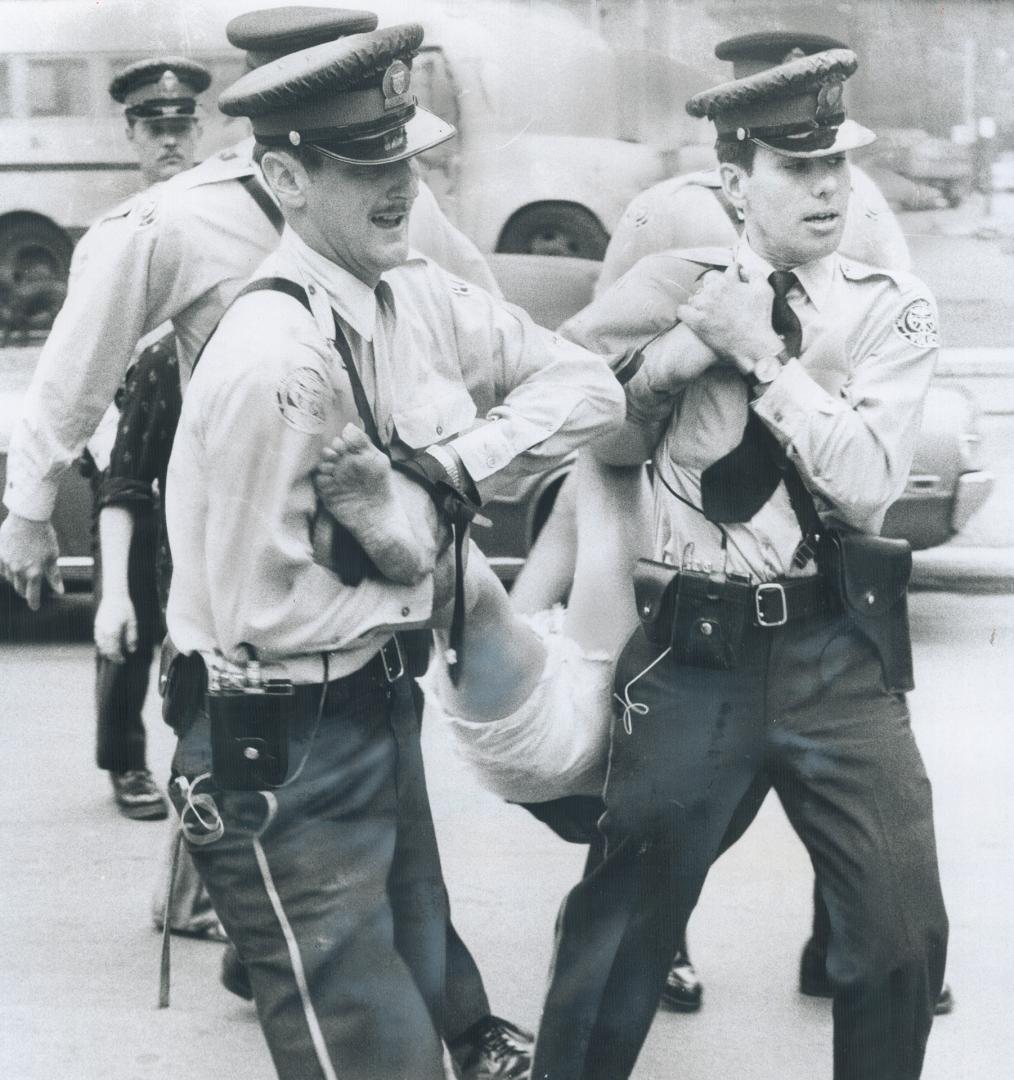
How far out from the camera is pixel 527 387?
9.66 ft

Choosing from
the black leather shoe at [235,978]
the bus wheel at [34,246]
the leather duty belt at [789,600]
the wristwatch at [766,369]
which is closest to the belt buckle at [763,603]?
the leather duty belt at [789,600]

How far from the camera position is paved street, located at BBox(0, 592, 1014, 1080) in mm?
3934

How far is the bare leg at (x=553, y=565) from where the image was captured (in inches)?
164

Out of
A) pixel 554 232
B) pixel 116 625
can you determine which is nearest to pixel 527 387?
pixel 116 625

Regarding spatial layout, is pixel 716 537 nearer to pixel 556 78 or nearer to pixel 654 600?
pixel 654 600

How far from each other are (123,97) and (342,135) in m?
2.74

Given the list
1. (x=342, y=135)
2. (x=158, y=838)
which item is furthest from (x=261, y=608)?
(x=158, y=838)

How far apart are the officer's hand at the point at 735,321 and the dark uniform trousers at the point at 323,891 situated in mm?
770

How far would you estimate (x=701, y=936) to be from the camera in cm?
454

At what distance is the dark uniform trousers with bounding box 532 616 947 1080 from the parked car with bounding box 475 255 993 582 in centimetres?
322

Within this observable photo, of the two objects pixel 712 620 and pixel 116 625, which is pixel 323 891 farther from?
pixel 116 625

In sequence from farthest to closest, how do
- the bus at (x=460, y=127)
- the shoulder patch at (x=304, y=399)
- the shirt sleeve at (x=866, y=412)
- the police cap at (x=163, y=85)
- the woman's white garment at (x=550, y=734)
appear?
the bus at (x=460, y=127), the police cap at (x=163, y=85), the woman's white garment at (x=550, y=734), the shirt sleeve at (x=866, y=412), the shoulder patch at (x=304, y=399)

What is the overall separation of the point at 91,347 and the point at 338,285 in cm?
93

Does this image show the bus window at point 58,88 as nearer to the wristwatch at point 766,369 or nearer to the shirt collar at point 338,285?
the shirt collar at point 338,285
